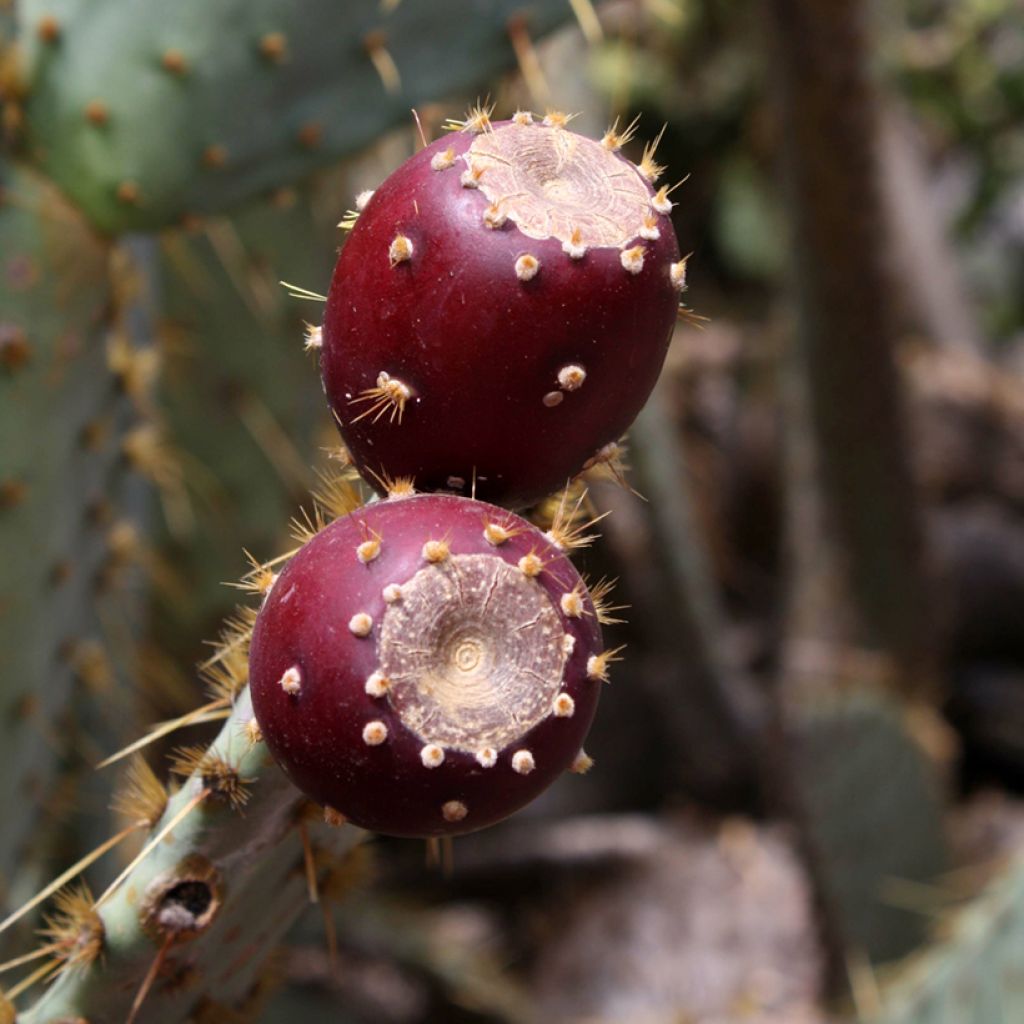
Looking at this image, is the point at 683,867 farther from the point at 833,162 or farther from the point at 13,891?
the point at 13,891

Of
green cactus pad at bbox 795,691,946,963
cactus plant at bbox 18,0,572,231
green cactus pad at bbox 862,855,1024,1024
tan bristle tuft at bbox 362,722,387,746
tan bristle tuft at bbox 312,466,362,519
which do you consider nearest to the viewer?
tan bristle tuft at bbox 362,722,387,746

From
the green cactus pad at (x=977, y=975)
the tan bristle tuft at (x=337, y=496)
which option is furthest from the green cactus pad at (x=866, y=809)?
the tan bristle tuft at (x=337, y=496)

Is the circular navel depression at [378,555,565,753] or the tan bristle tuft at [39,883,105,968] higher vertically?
the circular navel depression at [378,555,565,753]

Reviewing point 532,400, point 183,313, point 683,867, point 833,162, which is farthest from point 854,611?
point 532,400

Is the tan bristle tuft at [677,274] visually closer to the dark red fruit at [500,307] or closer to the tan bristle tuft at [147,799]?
the dark red fruit at [500,307]

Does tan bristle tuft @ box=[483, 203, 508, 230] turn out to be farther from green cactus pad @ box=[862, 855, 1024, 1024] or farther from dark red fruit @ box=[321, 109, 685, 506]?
green cactus pad @ box=[862, 855, 1024, 1024]

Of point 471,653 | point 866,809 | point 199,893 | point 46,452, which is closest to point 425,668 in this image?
point 471,653

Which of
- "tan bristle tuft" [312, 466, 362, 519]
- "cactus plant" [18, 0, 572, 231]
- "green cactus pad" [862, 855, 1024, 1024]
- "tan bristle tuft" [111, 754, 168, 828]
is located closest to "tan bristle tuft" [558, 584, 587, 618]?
"tan bristle tuft" [312, 466, 362, 519]
